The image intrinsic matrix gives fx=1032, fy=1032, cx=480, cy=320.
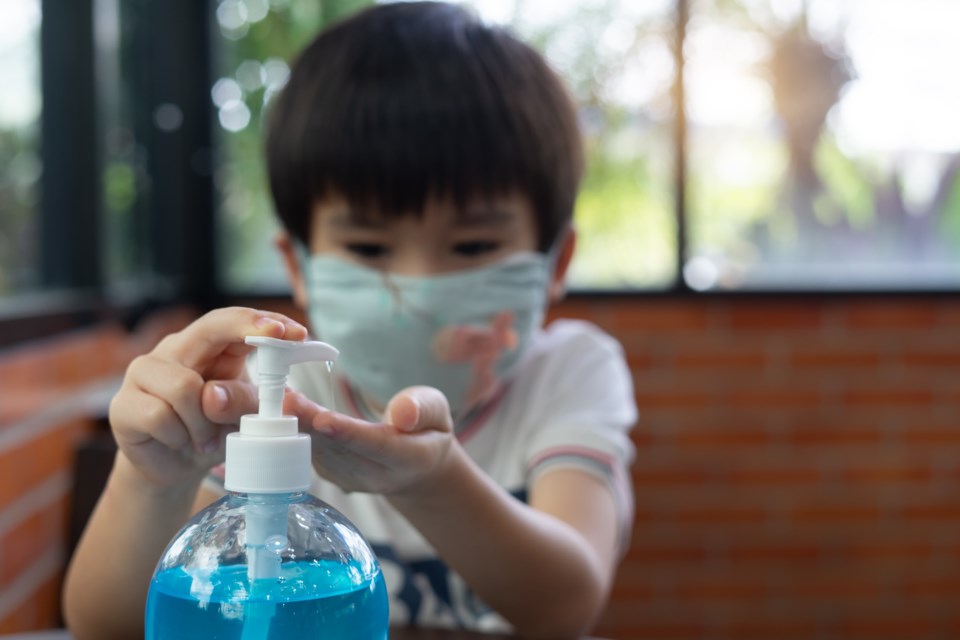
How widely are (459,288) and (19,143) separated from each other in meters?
0.87

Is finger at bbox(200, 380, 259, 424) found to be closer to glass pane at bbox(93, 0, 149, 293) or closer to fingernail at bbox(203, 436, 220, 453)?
fingernail at bbox(203, 436, 220, 453)

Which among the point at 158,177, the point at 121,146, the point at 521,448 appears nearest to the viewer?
the point at 521,448

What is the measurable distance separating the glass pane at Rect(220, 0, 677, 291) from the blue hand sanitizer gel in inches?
78.9

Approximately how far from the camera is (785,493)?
7.82 ft

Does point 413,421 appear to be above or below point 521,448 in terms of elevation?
above

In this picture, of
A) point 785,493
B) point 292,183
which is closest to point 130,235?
point 292,183

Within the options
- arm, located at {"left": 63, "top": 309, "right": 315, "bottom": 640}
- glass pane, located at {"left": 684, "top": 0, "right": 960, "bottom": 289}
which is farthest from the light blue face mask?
glass pane, located at {"left": 684, "top": 0, "right": 960, "bottom": 289}

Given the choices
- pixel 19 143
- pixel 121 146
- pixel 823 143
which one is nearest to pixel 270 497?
pixel 19 143

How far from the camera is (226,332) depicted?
1.54 ft

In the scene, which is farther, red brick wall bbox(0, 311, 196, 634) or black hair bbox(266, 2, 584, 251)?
red brick wall bbox(0, 311, 196, 634)

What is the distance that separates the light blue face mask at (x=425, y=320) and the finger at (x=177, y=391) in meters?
0.39

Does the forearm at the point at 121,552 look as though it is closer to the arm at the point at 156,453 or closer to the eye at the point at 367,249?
the arm at the point at 156,453

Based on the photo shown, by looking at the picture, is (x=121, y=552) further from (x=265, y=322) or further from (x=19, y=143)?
(x=19, y=143)

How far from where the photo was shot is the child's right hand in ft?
1.58
